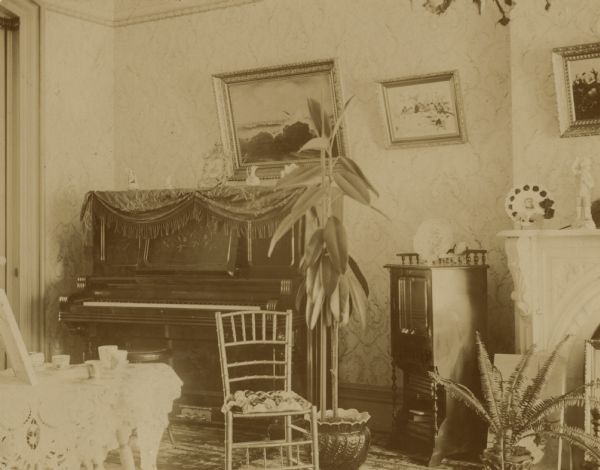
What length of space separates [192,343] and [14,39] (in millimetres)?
2624

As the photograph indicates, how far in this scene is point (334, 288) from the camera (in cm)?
418

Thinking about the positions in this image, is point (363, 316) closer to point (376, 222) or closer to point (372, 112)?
point (376, 222)

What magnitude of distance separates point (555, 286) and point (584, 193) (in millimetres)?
549

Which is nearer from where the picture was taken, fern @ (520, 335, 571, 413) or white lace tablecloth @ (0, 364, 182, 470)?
white lace tablecloth @ (0, 364, 182, 470)

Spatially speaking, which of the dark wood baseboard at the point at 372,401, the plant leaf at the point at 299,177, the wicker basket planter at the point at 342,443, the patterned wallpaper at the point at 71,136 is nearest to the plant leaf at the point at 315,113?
the plant leaf at the point at 299,177

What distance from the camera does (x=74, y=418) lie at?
2863 millimetres

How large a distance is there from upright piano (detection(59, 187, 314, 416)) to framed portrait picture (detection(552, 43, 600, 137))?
1.73 meters

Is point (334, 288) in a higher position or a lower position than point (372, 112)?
lower

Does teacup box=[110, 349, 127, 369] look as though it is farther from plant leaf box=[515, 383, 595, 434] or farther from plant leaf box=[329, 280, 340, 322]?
plant leaf box=[515, 383, 595, 434]

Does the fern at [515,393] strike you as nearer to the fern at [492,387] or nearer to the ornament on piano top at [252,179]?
the fern at [492,387]

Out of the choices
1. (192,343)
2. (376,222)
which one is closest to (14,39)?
(192,343)

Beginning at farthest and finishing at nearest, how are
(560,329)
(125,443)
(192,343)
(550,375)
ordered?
(192,343), (560,329), (550,375), (125,443)

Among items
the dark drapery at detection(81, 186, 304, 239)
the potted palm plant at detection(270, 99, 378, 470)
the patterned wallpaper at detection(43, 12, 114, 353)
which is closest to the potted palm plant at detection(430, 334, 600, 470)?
the potted palm plant at detection(270, 99, 378, 470)

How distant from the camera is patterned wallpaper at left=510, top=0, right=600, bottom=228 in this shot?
14.6ft
